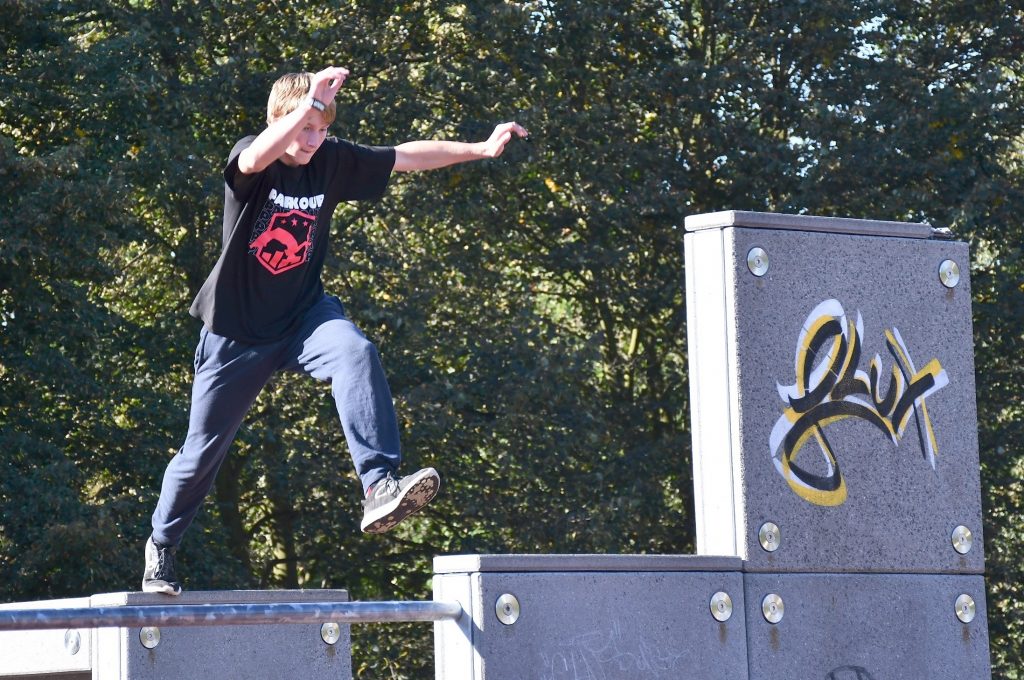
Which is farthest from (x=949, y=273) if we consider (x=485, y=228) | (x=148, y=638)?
(x=485, y=228)

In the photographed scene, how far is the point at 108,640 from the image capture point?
504 centimetres

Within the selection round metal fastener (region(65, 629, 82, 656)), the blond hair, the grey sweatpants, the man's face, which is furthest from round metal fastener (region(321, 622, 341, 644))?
the blond hair

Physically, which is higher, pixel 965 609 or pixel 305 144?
pixel 305 144

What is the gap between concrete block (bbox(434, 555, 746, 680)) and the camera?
325 cm

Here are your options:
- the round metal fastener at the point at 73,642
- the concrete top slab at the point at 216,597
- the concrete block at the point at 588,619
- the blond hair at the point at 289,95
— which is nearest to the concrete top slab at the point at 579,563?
the concrete block at the point at 588,619

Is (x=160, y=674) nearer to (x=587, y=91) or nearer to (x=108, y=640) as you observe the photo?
(x=108, y=640)

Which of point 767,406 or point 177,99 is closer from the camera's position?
point 767,406

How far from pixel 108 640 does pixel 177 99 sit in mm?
10555

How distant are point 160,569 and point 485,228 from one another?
11.7 m

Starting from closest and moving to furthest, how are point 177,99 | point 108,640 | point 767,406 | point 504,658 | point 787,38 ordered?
point 504,658, point 767,406, point 108,640, point 177,99, point 787,38

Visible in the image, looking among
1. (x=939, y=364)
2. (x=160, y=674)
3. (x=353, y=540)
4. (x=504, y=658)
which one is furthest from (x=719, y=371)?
(x=353, y=540)

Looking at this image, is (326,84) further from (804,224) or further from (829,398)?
(829,398)

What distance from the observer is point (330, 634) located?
559 cm

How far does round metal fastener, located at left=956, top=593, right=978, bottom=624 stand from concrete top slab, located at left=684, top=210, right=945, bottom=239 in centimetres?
96
